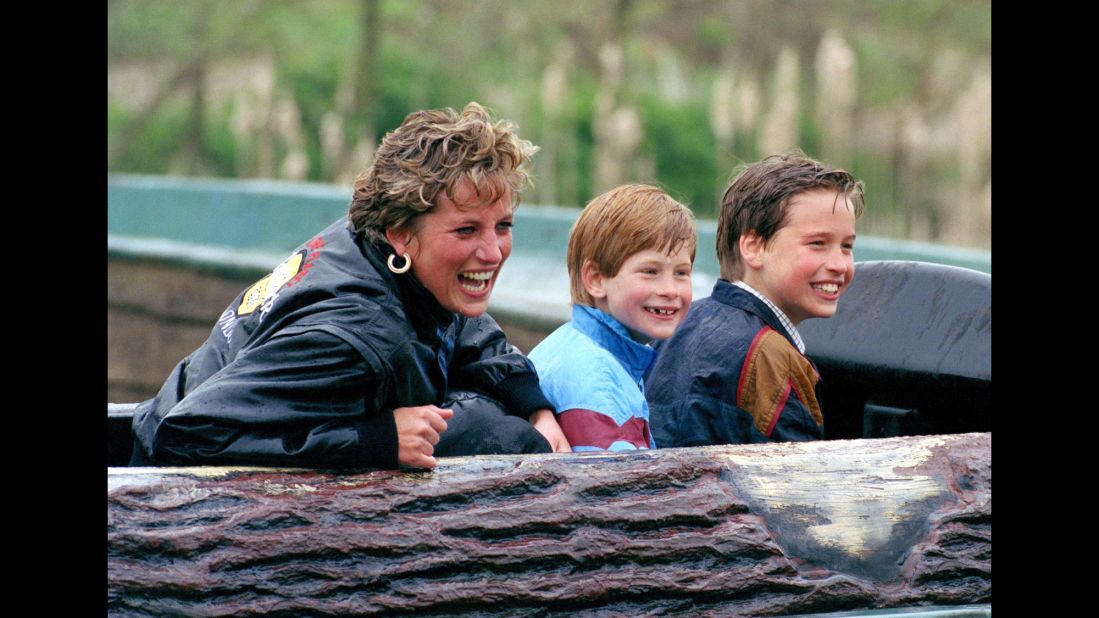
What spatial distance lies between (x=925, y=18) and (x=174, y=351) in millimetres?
7856

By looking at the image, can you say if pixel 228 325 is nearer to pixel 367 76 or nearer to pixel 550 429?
pixel 550 429

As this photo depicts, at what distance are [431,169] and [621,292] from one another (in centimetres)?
56

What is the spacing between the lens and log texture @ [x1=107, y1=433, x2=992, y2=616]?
185cm

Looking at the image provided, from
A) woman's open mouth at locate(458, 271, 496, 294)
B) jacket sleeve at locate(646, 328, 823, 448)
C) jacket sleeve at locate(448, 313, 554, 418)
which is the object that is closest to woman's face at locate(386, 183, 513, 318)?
woman's open mouth at locate(458, 271, 496, 294)

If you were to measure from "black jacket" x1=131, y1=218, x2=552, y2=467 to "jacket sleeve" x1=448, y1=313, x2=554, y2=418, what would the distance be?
23cm

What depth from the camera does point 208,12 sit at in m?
10.7

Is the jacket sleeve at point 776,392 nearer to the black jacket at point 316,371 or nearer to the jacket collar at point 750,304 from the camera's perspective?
the jacket collar at point 750,304

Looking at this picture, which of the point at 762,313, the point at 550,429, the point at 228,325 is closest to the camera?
the point at 228,325

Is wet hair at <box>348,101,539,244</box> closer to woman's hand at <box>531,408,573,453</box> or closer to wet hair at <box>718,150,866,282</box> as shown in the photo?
woman's hand at <box>531,408,573,453</box>

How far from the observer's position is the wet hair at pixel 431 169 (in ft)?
7.12

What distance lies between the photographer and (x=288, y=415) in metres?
1.96

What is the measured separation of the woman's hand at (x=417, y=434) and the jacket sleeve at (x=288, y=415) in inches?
0.5

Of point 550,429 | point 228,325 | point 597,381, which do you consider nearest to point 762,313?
point 597,381
